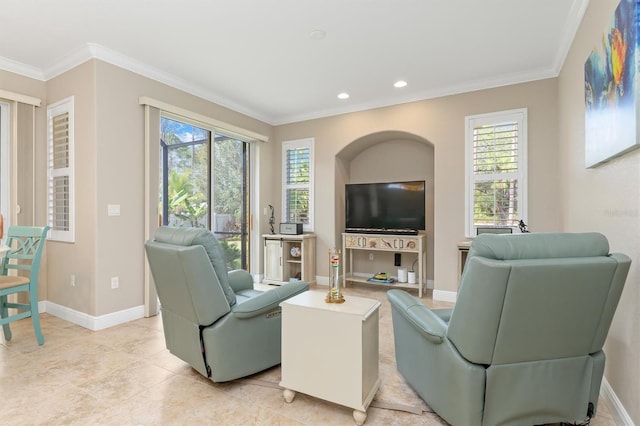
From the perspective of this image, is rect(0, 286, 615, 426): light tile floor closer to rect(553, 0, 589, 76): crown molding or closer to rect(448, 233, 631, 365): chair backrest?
rect(448, 233, 631, 365): chair backrest

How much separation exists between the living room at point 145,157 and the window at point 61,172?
0.10 meters

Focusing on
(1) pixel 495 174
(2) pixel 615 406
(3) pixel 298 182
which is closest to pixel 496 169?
(1) pixel 495 174

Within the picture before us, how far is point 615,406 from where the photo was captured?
6.03 feet

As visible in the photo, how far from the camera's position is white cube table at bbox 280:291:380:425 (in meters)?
1.75

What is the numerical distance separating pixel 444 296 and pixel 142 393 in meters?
3.56

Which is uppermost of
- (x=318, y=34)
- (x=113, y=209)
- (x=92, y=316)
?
(x=318, y=34)

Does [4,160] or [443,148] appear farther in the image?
[443,148]

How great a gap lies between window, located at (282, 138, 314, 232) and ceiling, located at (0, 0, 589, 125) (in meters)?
1.29

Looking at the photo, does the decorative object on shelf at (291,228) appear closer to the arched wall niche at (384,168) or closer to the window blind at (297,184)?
the window blind at (297,184)

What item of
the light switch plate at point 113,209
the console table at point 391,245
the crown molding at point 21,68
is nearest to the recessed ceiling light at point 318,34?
the light switch plate at point 113,209

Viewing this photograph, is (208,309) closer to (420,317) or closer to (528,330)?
(420,317)

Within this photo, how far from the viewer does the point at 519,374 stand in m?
1.51

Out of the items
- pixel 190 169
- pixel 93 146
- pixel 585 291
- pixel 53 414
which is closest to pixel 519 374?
pixel 585 291

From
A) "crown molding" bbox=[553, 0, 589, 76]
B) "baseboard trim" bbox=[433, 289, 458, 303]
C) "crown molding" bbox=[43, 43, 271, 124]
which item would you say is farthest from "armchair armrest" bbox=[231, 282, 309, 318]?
"crown molding" bbox=[553, 0, 589, 76]
